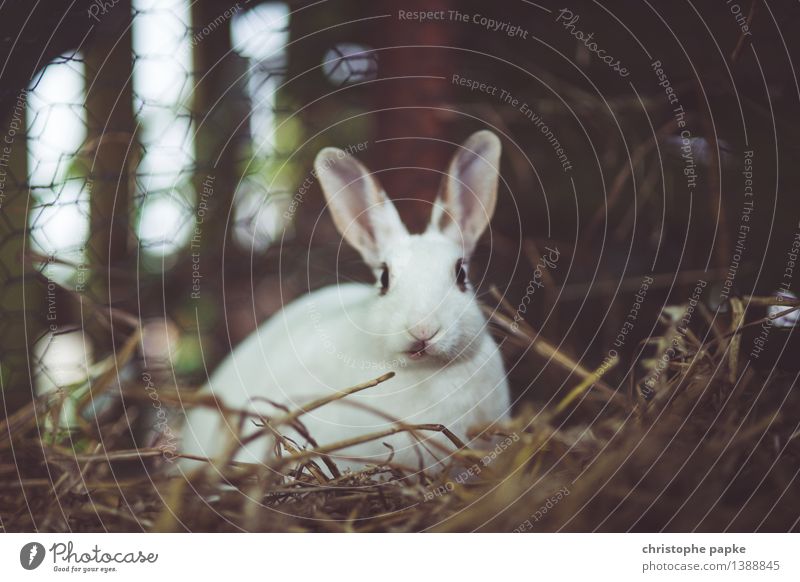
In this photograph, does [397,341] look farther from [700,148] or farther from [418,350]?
[700,148]

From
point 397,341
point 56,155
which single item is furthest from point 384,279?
point 56,155

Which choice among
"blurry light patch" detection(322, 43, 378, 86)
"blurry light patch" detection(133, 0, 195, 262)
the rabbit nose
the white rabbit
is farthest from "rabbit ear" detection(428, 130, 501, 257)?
"blurry light patch" detection(133, 0, 195, 262)

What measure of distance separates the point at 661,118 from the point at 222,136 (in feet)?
1.95

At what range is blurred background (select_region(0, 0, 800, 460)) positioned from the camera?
74 centimetres

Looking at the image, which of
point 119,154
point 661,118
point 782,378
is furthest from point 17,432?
point 661,118

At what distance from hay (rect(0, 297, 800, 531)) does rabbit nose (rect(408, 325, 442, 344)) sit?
82mm

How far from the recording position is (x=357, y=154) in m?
0.95

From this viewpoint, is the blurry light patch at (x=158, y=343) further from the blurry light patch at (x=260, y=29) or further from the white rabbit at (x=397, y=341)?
the blurry light patch at (x=260, y=29)

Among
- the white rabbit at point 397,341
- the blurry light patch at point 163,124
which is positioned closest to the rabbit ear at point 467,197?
the white rabbit at point 397,341

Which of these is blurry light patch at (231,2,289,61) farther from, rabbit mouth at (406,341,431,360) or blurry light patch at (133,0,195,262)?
rabbit mouth at (406,341,431,360)

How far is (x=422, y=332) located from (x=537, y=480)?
177 mm
